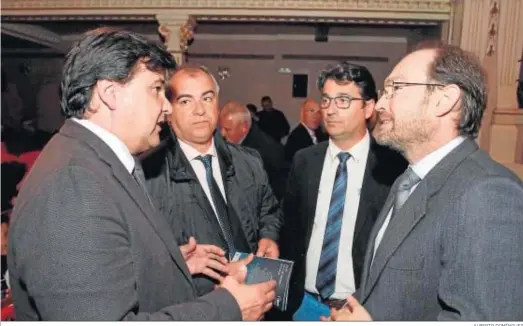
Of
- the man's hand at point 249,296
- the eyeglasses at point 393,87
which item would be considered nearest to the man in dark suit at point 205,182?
the man's hand at point 249,296

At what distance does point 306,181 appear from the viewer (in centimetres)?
167

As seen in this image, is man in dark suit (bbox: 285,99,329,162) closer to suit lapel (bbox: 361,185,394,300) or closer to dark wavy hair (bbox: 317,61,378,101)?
dark wavy hair (bbox: 317,61,378,101)

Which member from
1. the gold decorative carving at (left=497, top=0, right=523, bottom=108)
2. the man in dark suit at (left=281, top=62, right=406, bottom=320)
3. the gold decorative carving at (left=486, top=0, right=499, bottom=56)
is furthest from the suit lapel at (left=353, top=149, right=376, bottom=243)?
the gold decorative carving at (left=486, top=0, right=499, bottom=56)

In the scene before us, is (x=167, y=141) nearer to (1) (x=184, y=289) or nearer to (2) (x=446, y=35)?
(1) (x=184, y=289)

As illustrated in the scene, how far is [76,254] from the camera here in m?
0.69

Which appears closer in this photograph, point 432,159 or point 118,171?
point 118,171

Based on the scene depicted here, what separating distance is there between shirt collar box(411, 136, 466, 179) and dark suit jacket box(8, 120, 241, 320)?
59 cm

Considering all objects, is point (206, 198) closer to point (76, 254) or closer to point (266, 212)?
point (266, 212)

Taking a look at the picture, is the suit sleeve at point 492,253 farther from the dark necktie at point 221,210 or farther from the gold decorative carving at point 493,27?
the gold decorative carving at point 493,27

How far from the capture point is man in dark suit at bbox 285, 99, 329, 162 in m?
3.65

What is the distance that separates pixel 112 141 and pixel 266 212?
0.97 m

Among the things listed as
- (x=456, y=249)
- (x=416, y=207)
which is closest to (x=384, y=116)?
(x=416, y=207)

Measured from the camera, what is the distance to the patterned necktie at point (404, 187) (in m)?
1.00

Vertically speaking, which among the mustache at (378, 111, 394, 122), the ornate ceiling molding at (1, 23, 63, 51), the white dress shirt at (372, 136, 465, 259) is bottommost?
the white dress shirt at (372, 136, 465, 259)
